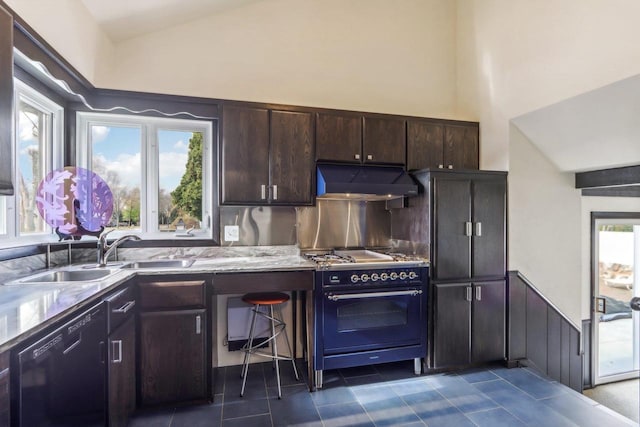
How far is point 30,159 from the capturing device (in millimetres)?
2193

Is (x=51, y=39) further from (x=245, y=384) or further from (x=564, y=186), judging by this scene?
(x=564, y=186)

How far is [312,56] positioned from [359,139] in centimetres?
99

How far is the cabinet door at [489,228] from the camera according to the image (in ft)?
9.08

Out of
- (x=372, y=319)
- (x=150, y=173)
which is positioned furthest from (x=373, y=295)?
(x=150, y=173)

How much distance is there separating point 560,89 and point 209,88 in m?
2.89

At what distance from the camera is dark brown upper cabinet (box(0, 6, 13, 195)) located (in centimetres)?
132

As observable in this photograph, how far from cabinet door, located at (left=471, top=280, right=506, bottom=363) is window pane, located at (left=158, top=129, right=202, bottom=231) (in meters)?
2.65

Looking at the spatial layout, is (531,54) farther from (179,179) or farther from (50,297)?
(50,297)

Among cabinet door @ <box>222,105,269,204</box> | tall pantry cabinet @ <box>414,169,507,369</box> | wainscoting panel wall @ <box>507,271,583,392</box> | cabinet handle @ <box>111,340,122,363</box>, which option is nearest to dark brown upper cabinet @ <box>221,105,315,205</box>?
cabinet door @ <box>222,105,269,204</box>

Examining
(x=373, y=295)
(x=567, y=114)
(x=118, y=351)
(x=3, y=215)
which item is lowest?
(x=118, y=351)

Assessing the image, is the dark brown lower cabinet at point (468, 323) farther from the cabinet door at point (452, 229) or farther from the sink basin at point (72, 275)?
the sink basin at point (72, 275)

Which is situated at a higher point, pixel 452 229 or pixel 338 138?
pixel 338 138

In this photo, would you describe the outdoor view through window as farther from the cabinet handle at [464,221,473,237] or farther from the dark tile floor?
the cabinet handle at [464,221,473,237]

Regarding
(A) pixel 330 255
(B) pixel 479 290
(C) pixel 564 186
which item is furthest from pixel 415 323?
(C) pixel 564 186
